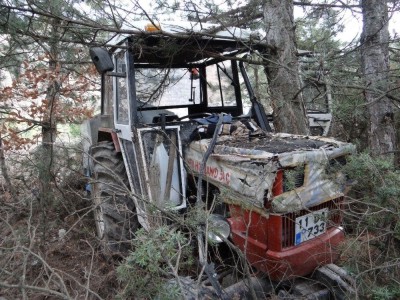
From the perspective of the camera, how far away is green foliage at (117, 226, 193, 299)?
1.71 metres

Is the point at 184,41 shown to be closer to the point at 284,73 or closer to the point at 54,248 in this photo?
the point at 284,73

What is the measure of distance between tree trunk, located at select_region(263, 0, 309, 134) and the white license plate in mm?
1849

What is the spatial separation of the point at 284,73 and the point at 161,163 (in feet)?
7.21

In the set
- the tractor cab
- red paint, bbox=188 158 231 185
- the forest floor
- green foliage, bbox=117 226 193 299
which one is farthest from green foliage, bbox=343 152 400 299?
the forest floor

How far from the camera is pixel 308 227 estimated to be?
8.75ft

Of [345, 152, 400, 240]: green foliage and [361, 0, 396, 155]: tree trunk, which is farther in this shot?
[361, 0, 396, 155]: tree trunk

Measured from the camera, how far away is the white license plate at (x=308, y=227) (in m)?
2.61

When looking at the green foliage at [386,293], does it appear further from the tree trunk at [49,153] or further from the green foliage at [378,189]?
the tree trunk at [49,153]

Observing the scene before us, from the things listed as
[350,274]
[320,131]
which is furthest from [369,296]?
→ [320,131]

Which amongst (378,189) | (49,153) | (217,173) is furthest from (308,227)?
(49,153)

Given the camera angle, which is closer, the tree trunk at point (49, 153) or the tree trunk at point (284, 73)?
the tree trunk at point (49, 153)

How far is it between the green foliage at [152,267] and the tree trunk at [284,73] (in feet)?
9.43

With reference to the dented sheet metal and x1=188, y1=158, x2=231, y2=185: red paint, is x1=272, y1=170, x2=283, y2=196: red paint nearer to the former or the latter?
the dented sheet metal

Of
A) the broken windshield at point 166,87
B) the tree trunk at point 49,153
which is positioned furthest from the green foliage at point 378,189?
the tree trunk at point 49,153
